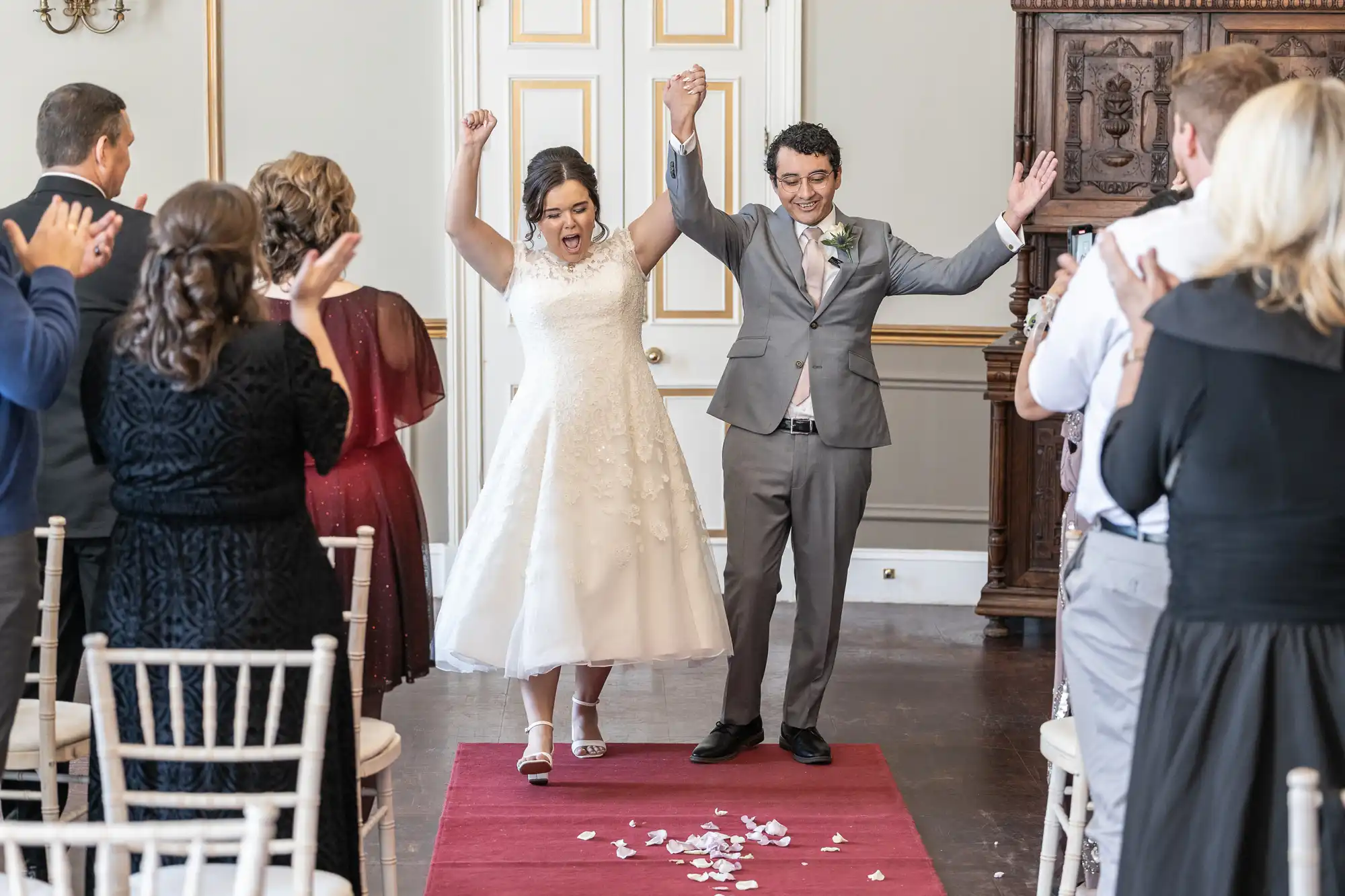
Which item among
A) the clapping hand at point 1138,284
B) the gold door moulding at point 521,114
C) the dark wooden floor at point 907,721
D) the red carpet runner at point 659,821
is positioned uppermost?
the gold door moulding at point 521,114

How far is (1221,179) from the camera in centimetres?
188

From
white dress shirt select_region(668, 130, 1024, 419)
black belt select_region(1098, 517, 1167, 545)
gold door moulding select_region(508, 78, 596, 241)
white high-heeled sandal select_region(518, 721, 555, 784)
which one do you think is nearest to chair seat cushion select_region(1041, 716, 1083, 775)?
black belt select_region(1098, 517, 1167, 545)

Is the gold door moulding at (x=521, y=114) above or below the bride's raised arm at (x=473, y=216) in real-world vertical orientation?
above

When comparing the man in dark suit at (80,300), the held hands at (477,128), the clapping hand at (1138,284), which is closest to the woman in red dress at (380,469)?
the man in dark suit at (80,300)

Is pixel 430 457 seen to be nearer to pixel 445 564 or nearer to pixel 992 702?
pixel 445 564

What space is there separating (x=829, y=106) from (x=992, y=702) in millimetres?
2517

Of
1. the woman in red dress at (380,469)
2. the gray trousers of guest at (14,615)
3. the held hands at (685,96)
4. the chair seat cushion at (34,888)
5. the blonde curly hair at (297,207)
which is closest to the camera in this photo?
the chair seat cushion at (34,888)

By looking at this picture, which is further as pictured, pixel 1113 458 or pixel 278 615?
pixel 278 615

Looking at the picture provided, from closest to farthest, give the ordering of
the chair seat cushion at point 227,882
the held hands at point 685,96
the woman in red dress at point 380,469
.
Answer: the chair seat cushion at point 227,882, the woman in red dress at point 380,469, the held hands at point 685,96

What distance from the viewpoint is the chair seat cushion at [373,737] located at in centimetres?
274

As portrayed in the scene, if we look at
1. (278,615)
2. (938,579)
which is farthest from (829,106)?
(278,615)

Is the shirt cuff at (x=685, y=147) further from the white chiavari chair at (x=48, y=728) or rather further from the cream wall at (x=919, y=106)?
the cream wall at (x=919, y=106)

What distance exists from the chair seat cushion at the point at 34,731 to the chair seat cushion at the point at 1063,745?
1789mm

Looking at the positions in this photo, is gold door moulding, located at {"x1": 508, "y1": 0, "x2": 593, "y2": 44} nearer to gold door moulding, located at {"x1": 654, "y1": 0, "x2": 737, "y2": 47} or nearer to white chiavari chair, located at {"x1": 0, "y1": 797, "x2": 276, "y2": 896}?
gold door moulding, located at {"x1": 654, "y1": 0, "x2": 737, "y2": 47}
